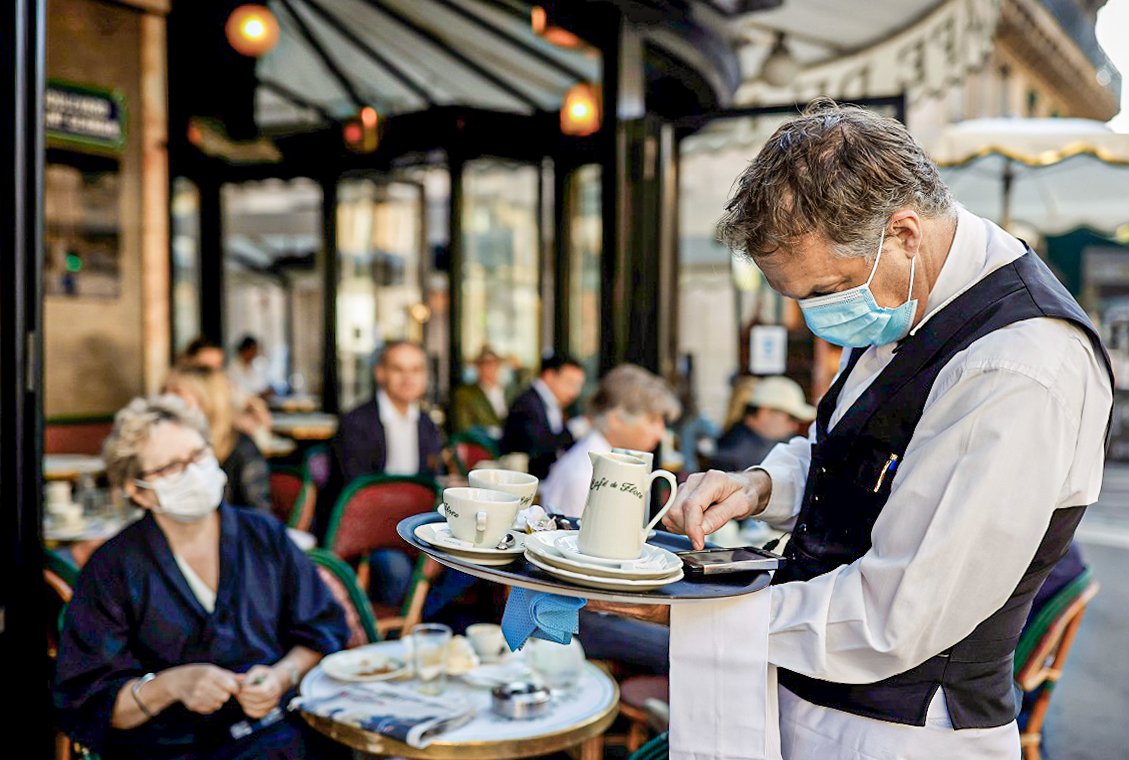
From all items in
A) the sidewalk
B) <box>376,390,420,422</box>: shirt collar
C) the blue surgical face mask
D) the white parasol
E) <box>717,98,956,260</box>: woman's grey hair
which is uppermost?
the white parasol

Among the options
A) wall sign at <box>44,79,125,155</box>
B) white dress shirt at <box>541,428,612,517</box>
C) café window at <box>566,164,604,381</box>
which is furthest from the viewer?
café window at <box>566,164,604,381</box>

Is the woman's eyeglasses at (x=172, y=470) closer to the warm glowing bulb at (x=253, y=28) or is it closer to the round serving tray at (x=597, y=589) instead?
the round serving tray at (x=597, y=589)

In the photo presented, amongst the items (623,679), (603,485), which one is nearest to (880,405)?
(603,485)

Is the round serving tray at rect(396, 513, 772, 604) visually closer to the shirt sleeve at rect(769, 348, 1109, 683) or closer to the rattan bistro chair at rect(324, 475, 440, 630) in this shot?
the shirt sleeve at rect(769, 348, 1109, 683)

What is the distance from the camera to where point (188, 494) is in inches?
108

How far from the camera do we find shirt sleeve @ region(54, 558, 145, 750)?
2.50 m

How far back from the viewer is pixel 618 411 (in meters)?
4.20

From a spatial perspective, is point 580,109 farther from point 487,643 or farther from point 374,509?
point 487,643

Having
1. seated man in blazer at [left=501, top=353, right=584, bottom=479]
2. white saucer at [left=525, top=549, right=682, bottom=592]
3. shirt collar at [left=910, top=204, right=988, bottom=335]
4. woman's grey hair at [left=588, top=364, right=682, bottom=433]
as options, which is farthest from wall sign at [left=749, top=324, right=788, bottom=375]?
white saucer at [left=525, top=549, right=682, bottom=592]

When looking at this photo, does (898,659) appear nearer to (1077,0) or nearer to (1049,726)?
(1049,726)

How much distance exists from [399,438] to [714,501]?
14.3ft

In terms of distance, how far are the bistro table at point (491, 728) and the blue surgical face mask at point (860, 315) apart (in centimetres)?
128

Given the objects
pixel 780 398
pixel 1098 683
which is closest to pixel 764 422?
pixel 780 398

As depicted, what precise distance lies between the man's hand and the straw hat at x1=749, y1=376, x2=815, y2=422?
12.9ft
